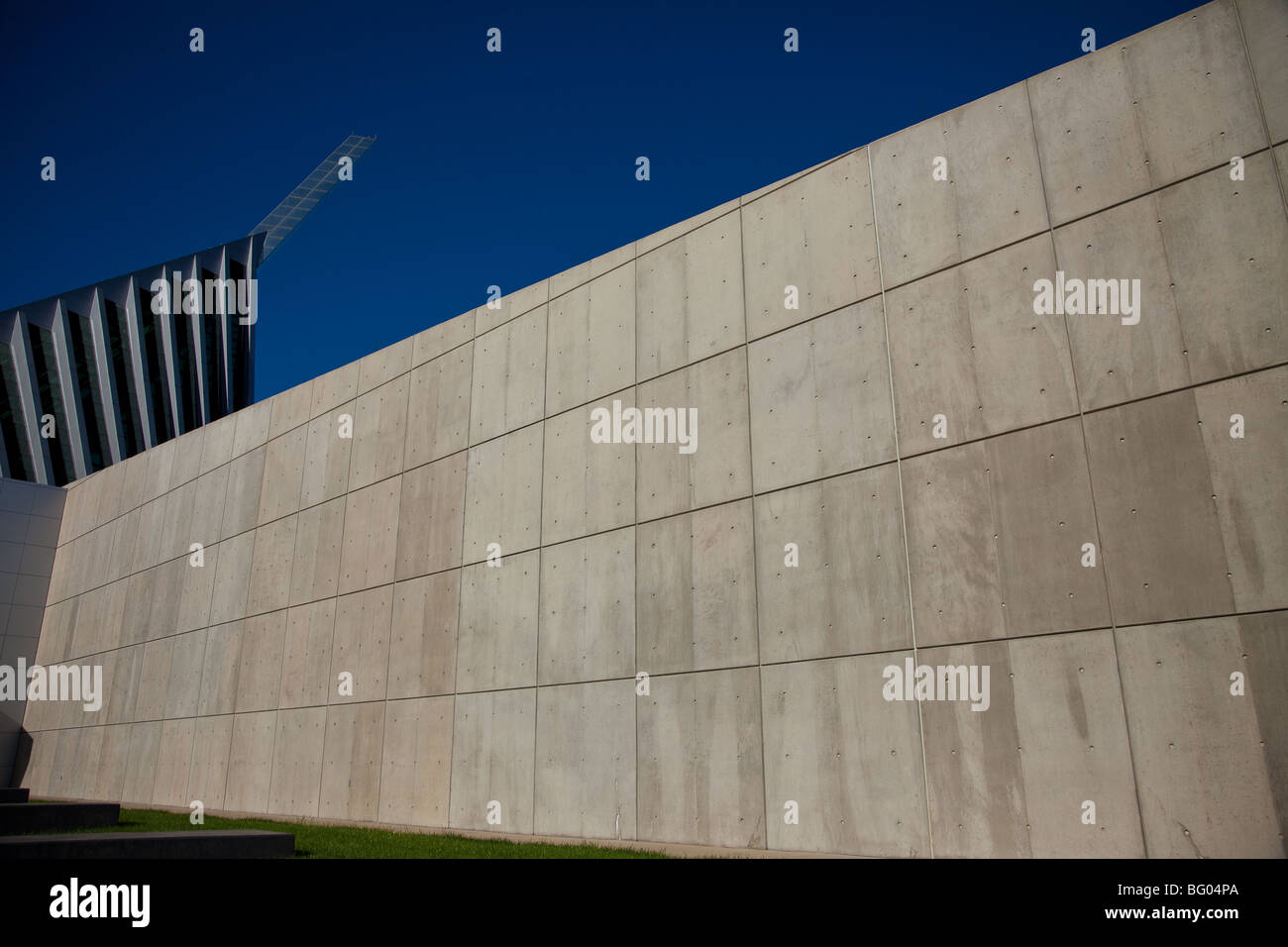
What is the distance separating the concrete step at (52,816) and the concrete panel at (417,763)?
14.7 feet

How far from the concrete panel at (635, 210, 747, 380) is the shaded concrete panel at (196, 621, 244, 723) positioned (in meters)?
13.1

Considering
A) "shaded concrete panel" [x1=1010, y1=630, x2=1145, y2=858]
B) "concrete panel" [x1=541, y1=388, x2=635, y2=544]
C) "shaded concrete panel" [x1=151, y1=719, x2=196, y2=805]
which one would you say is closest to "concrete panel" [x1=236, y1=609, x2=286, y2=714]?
"shaded concrete panel" [x1=151, y1=719, x2=196, y2=805]

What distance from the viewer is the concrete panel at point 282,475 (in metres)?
21.2

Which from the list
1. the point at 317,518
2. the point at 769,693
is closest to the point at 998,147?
the point at 769,693

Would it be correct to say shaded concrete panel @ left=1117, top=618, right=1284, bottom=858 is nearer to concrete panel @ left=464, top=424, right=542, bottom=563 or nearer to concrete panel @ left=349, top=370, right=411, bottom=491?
concrete panel @ left=464, top=424, right=542, bottom=563

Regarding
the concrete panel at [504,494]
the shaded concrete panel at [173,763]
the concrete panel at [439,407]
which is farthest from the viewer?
the shaded concrete panel at [173,763]

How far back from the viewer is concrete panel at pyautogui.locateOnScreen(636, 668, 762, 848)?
11.8 m

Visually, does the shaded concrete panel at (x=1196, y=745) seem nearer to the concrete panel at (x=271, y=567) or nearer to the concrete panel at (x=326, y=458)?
the concrete panel at (x=326, y=458)

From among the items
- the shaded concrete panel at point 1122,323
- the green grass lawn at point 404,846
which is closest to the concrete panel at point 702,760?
the green grass lawn at point 404,846

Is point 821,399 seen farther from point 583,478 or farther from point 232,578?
point 232,578

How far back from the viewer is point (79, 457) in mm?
41094

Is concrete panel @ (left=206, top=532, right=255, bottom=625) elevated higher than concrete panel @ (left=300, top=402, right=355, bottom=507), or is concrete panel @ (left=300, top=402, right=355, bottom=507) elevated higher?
concrete panel @ (left=300, top=402, right=355, bottom=507)

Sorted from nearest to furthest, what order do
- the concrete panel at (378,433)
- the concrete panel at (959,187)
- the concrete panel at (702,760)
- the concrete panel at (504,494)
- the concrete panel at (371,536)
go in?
the concrete panel at (959,187) → the concrete panel at (702,760) → the concrete panel at (504,494) → the concrete panel at (371,536) → the concrete panel at (378,433)
